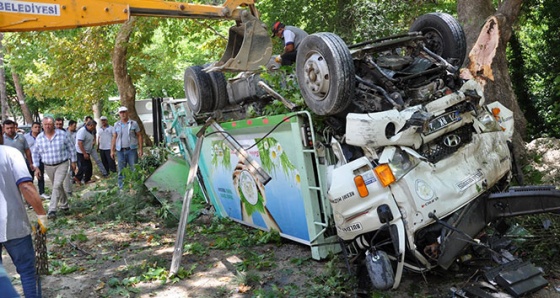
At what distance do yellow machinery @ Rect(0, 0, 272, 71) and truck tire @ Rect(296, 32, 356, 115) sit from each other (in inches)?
37.6

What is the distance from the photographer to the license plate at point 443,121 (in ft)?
13.8

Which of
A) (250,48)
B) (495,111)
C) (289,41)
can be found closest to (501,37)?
(495,111)

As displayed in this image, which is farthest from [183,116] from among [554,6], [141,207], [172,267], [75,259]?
[554,6]

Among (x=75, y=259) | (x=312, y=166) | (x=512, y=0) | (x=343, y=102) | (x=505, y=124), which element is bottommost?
(x=75, y=259)

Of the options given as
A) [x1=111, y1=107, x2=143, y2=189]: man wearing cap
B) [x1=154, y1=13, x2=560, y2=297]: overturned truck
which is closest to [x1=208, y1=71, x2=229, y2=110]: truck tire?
[x1=154, y1=13, x2=560, y2=297]: overturned truck

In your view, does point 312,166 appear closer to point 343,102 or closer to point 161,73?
point 343,102

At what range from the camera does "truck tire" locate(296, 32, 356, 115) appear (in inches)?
164

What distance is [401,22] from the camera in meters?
12.0

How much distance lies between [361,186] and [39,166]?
814 centimetres

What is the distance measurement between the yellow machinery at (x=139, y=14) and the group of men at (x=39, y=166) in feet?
3.69

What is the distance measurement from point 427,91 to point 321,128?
1039mm

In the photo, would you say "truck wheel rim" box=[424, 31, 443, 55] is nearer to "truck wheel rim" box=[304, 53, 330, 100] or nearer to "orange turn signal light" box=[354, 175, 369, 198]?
"truck wheel rim" box=[304, 53, 330, 100]

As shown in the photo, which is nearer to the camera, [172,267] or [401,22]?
[172,267]

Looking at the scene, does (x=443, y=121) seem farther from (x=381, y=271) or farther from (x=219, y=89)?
(x=219, y=89)
